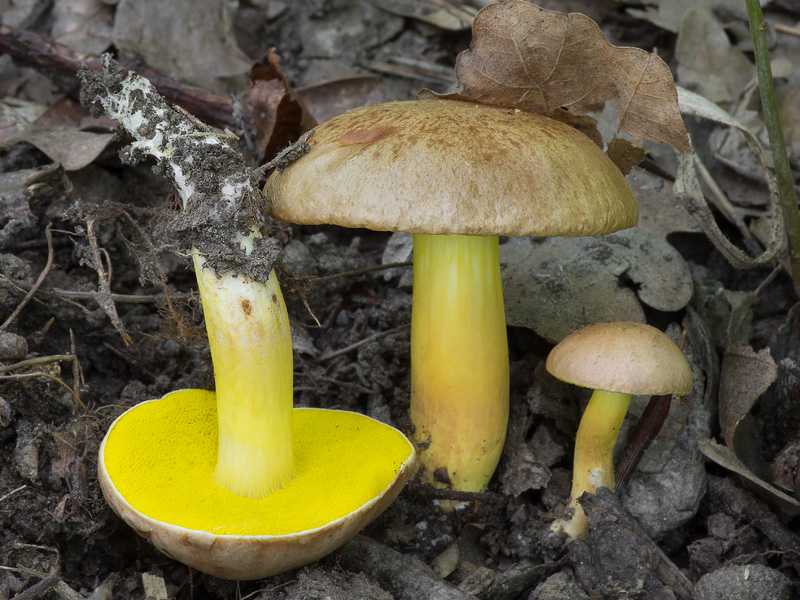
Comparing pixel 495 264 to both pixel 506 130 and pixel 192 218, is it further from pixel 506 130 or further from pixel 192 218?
pixel 192 218

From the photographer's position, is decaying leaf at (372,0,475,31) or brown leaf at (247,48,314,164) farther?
decaying leaf at (372,0,475,31)

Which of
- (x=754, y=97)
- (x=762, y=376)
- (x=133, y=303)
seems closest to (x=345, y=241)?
(x=133, y=303)

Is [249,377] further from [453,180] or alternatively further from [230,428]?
[453,180]

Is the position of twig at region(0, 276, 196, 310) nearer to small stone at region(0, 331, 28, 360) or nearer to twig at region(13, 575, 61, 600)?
small stone at region(0, 331, 28, 360)

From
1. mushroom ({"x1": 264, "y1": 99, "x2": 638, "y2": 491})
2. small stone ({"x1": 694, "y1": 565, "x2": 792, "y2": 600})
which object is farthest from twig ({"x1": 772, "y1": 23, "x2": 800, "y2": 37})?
small stone ({"x1": 694, "y1": 565, "x2": 792, "y2": 600})

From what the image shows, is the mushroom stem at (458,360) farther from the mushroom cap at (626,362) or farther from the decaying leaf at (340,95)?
the decaying leaf at (340,95)
